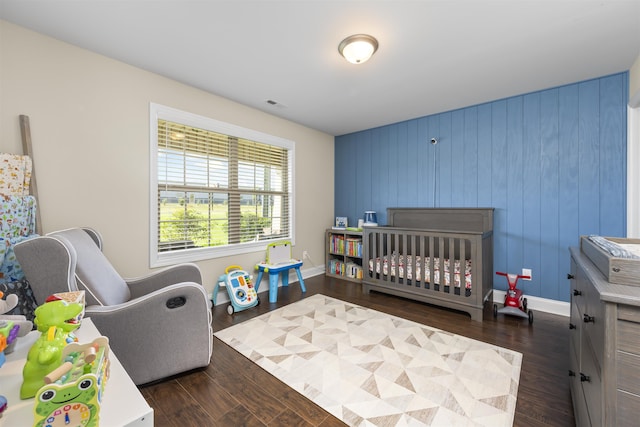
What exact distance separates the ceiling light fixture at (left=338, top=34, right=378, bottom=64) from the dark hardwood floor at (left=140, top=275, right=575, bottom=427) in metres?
2.39

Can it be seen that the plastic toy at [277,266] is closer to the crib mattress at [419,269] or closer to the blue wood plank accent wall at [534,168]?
the crib mattress at [419,269]

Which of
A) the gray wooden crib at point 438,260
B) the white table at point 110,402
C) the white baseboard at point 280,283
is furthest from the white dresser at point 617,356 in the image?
the white baseboard at point 280,283

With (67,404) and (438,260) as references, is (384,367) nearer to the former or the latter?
(438,260)

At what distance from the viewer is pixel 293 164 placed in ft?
12.8

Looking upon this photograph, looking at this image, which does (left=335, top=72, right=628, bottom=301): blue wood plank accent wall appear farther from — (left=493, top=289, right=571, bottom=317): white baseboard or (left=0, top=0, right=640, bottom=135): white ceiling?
(left=0, top=0, right=640, bottom=135): white ceiling

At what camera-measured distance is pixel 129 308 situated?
1558 mm

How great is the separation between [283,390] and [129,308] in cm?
105

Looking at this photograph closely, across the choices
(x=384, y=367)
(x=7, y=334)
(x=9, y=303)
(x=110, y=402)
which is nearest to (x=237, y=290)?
(x=384, y=367)

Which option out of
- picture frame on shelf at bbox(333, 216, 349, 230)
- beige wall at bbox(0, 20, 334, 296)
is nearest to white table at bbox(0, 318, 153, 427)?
beige wall at bbox(0, 20, 334, 296)

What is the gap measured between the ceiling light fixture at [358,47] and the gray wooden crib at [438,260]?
1871 millimetres

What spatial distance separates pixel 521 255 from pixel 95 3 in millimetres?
4304

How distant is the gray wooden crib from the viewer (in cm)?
266

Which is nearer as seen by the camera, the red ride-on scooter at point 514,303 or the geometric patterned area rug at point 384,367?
the geometric patterned area rug at point 384,367

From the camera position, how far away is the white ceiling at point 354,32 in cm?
168
